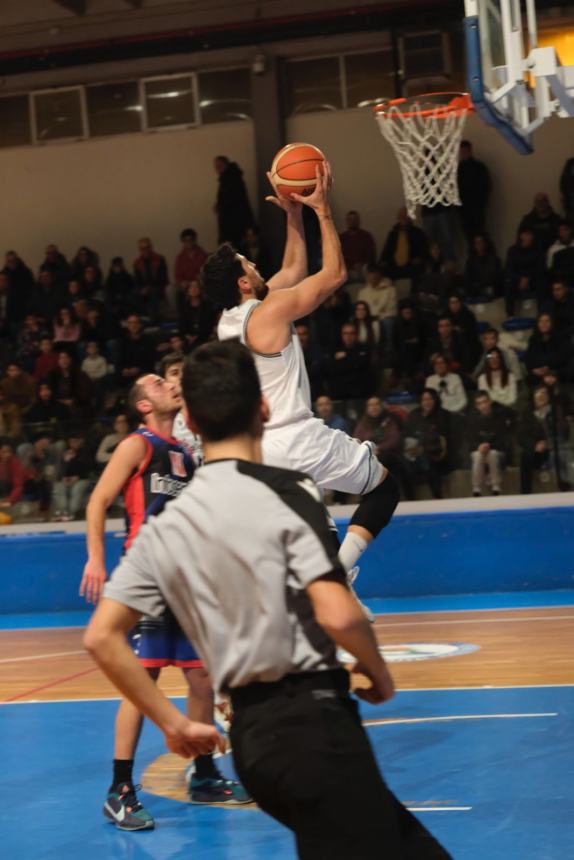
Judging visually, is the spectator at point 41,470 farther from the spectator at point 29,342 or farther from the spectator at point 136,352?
the spectator at point 29,342

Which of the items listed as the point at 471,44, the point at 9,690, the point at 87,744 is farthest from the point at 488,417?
the point at 87,744

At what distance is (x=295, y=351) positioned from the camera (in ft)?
18.4

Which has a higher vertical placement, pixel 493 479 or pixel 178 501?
pixel 178 501

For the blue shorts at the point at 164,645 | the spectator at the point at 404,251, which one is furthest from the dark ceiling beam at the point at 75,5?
the blue shorts at the point at 164,645

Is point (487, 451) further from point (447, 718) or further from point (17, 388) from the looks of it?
point (17, 388)

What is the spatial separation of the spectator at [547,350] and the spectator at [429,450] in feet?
5.70

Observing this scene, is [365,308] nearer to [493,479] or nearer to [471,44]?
[493,479]

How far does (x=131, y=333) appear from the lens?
15.6m

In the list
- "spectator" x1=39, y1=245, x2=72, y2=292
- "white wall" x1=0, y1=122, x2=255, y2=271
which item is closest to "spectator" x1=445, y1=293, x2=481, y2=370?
"white wall" x1=0, y1=122, x2=255, y2=271

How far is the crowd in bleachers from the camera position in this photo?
35.2 feet

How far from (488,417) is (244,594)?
838cm

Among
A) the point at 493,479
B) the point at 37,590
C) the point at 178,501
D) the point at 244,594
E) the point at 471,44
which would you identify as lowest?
the point at 37,590

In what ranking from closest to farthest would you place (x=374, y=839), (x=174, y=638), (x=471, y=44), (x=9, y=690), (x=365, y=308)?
(x=374, y=839), (x=174, y=638), (x=471, y=44), (x=9, y=690), (x=365, y=308)

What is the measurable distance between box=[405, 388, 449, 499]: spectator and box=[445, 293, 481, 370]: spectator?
84.1 inches
